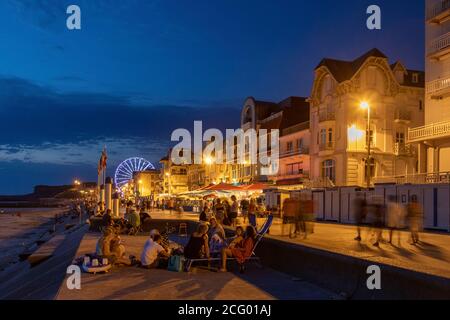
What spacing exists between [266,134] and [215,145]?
23.3m

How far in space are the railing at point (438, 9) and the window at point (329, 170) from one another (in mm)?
14329

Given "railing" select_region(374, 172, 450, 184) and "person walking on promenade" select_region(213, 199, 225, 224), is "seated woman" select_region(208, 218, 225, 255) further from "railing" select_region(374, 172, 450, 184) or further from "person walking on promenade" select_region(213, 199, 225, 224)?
"railing" select_region(374, 172, 450, 184)

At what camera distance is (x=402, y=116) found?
43812 mm

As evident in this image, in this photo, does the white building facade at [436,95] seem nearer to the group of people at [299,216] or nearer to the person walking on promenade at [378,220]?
the group of people at [299,216]

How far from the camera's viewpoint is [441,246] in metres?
15.6

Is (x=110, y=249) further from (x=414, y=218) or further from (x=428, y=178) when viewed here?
(x=428, y=178)

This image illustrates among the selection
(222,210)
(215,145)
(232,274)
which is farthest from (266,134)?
(232,274)

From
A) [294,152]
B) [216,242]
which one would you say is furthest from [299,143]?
[216,242]

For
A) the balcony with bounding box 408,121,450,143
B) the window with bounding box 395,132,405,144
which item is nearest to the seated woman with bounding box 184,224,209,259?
the balcony with bounding box 408,121,450,143

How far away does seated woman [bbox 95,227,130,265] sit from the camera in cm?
1264

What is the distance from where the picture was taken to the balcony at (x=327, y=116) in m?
43.5

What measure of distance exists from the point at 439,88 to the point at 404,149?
11.4 meters

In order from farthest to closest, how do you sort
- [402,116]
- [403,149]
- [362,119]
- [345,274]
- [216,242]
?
[402,116] → [403,149] → [362,119] → [216,242] → [345,274]
